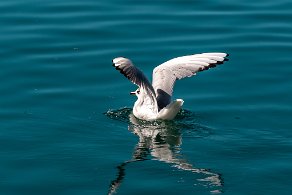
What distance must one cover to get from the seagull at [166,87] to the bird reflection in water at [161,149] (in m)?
0.16

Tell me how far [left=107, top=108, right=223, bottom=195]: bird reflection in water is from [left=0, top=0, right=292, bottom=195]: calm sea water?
0.08 ft

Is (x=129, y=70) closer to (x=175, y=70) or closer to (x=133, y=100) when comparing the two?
(x=175, y=70)

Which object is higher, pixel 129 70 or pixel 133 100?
pixel 129 70

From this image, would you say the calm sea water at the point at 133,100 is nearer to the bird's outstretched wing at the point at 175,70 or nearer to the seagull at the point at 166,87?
the seagull at the point at 166,87

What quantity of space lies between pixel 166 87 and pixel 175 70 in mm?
362

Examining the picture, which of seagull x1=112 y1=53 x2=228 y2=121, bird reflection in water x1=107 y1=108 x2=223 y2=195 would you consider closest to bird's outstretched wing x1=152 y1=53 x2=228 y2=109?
seagull x1=112 y1=53 x2=228 y2=121

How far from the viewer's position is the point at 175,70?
688 inches

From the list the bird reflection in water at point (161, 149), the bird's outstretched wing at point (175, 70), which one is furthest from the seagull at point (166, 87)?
the bird reflection in water at point (161, 149)

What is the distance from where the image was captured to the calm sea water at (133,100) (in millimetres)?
14203

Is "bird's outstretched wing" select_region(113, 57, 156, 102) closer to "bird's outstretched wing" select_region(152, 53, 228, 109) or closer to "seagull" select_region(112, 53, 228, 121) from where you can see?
"seagull" select_region(112, 53, 228, 121)

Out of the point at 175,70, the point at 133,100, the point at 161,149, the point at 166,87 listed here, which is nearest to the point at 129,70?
the point at 161,149

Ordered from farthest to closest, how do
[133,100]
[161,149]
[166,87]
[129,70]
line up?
[133,100] < [166,87] < [161,149] < [129,70]

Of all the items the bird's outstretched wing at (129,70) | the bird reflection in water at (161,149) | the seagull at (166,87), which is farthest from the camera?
the seagull at (166,87)

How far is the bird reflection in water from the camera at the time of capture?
13898 mm
